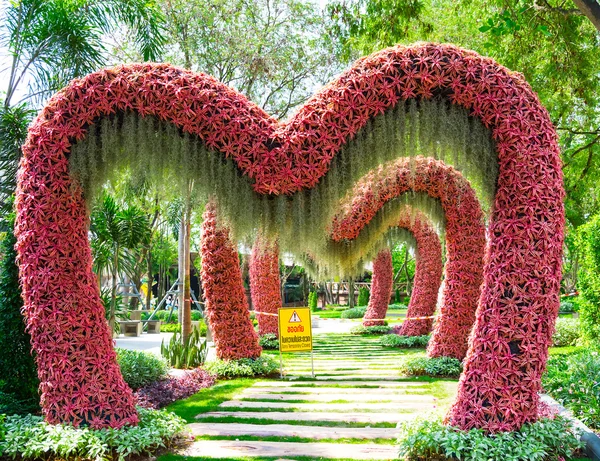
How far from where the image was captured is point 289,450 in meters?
5.11

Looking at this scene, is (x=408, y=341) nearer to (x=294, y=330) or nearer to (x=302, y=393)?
(x=294, y=330)

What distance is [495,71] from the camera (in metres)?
4.85

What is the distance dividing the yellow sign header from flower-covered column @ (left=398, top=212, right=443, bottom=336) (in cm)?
385

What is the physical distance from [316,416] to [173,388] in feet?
7.94

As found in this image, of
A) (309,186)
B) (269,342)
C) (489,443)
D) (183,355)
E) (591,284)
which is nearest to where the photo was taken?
(489,443)

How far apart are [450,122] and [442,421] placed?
2.71m

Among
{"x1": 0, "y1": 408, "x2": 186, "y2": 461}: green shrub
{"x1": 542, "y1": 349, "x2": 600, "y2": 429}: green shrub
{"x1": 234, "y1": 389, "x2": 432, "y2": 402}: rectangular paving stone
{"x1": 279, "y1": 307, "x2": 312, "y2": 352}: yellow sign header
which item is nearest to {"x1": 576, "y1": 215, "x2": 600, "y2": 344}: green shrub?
{"x1": 542, "y1": 349, "x2": 600, "y2": 429}: green shrub

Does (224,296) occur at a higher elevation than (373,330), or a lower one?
higher

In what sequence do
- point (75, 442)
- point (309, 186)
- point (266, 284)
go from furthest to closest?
point (266, 284), point (309, 186), point (75, 442)

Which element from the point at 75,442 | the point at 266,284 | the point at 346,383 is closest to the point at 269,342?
the point at 266,284

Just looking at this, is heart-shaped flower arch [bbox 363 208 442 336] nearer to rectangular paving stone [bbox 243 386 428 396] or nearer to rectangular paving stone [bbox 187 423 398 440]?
rectangular paving stone [bbox 243 386 428 396]

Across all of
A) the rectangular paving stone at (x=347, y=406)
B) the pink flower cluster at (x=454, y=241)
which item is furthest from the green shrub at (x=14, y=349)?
the pink flower cluster at (x=454, y=241)

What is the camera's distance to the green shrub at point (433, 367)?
348 inches

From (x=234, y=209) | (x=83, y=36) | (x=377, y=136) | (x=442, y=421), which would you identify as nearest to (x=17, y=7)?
(x=83, y=36)
